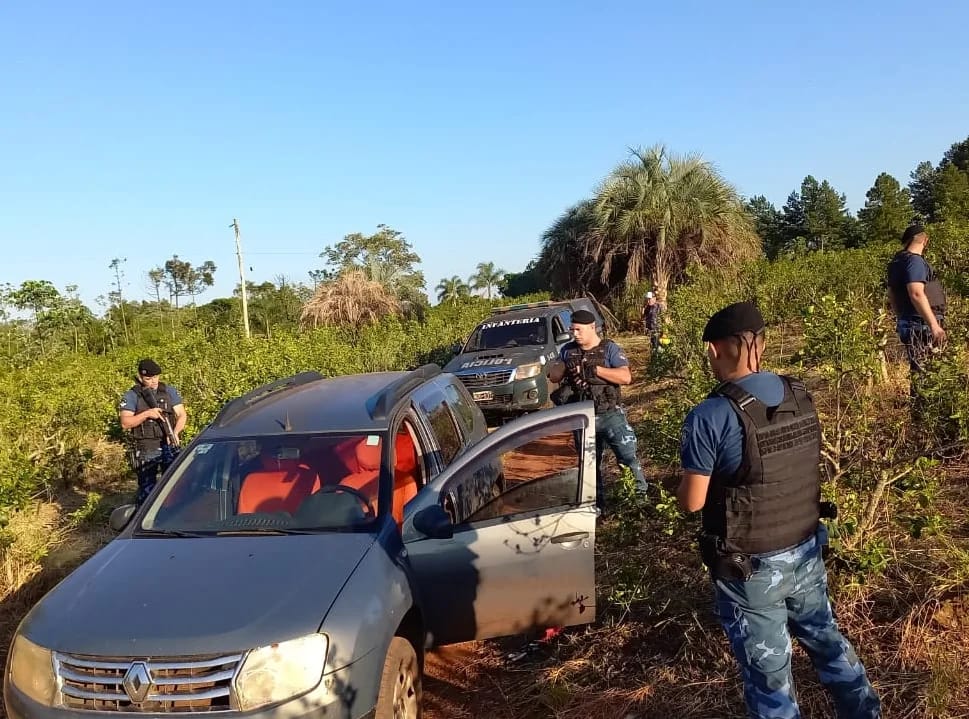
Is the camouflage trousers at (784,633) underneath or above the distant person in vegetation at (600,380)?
underneath

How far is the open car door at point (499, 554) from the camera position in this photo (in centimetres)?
320

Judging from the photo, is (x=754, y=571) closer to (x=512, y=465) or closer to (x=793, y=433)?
(x=793, y=433)

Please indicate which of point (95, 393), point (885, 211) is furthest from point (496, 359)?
point (885, 211)

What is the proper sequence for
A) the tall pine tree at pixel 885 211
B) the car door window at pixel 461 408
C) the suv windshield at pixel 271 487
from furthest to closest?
the tall pine tree at pixel 885 211, the car door window at pixel 461 408, the suv windshield at pixel 271 487

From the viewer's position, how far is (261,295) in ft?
117

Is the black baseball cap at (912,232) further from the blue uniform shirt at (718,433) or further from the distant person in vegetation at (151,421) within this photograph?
the distant person in vegetation at (151,421)

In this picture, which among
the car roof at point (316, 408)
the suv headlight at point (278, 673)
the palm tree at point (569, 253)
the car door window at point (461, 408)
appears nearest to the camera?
the suv headlight at point (278, 673)

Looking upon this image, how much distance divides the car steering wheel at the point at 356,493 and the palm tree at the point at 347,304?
1983cm

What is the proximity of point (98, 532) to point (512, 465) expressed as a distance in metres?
4.95

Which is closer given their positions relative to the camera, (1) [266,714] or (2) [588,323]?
(1) [266,714]

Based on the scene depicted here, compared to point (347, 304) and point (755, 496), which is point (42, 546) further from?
point (347, 304)

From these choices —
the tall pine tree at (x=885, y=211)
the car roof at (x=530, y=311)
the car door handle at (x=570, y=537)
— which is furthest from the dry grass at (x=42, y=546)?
the tall pine tree at (x=885, y=211)

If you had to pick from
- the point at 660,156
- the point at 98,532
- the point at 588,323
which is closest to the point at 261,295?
the point at 660,156

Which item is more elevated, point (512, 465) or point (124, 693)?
point (512, 465)
